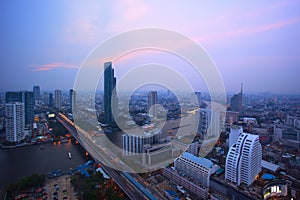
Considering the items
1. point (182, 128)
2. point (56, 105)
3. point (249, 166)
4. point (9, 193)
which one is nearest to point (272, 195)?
point (249, 166)

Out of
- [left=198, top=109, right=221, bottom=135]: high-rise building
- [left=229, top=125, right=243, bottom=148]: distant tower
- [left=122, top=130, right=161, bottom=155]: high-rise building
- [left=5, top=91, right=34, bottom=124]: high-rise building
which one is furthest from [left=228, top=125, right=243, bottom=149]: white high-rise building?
[left=5, top=91, right=34, bottom=124]: high-rise building

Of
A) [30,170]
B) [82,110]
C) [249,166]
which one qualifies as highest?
[82,110]

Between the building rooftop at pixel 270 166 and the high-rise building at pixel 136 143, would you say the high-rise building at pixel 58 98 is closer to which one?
the high-rise building at pixel 136 143

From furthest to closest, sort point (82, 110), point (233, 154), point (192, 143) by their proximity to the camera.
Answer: point (82, 110) → point (192, 143) → point (233, 154)

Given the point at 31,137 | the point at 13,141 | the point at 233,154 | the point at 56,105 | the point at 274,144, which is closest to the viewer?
the point at 233,154

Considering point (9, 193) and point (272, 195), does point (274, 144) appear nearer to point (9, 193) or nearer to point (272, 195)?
point (272, 195)

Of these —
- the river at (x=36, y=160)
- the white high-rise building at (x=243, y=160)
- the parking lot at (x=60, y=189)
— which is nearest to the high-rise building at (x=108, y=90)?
the river at (x=36, y=160)

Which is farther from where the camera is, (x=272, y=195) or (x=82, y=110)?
(x=82, y=110)
